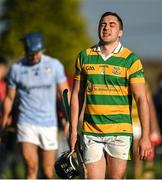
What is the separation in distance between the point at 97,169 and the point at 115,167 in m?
0.18

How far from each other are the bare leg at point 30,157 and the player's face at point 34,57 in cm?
107

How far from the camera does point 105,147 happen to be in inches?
390

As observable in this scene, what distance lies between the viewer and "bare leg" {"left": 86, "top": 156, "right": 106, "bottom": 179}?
9.83 metres

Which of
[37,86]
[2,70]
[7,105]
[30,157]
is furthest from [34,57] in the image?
[2,70]

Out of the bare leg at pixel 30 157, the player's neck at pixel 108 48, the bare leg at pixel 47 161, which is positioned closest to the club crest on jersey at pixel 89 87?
the player's neck at pixel 108 48

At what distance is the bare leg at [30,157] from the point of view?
12.7 metres

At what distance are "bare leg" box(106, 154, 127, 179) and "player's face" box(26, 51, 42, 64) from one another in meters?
3.13

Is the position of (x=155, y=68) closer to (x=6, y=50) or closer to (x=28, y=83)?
(x=6, y=50)

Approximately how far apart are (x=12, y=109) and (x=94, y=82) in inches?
144

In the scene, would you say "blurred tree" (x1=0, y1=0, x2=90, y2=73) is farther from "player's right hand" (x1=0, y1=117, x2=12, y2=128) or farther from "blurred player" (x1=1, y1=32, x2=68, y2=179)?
"blurred player" (x1=1, y1=32, x2=68, y2=179)

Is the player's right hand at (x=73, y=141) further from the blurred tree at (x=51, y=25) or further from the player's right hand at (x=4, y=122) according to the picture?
the blurred tree at (x=51, y=25)

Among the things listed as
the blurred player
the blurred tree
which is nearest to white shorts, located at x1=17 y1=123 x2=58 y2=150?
the blurred player

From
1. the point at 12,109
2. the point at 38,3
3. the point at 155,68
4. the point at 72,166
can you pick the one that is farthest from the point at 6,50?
the point at 72,166

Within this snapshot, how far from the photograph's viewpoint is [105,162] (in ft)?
32.6
